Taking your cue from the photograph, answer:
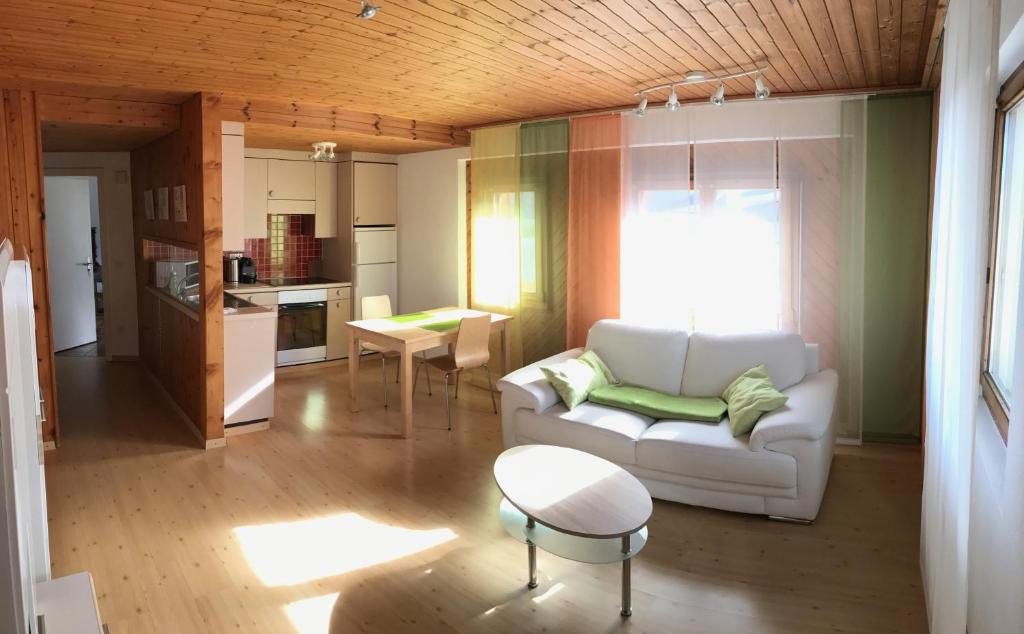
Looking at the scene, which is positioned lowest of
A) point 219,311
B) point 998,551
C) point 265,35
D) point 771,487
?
point 771,487

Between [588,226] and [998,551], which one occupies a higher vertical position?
[588,226]

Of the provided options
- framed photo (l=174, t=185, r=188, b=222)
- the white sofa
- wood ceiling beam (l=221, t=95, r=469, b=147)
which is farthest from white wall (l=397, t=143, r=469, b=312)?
framed photo (l=174, t=185, r=188, b=222)

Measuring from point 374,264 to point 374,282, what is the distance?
7.4 inches

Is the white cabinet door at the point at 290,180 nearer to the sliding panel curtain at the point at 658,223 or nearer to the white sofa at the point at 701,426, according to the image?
the sliding panel curtain at the point at 658,223

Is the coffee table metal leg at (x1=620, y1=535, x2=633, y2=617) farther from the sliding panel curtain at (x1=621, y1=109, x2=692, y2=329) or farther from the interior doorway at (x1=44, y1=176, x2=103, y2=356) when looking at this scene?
the interior doorway at (x1=44, y1=176, x2=103, y2=356)

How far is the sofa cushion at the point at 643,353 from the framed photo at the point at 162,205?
3516 millimetres

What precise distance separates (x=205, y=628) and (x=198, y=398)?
2.64 meters

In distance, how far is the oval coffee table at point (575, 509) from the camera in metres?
2.90

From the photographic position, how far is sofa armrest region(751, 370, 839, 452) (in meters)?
3.67

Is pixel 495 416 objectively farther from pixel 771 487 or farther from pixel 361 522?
pixel 771 487

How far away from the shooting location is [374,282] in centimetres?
764

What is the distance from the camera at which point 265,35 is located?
3334 millimetres

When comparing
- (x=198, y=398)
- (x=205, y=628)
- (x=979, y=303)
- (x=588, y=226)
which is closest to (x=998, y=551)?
(x=979, y=303)

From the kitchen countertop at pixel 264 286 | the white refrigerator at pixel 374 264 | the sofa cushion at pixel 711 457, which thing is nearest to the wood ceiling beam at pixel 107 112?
the kitchen countertop at pixel 264 286
